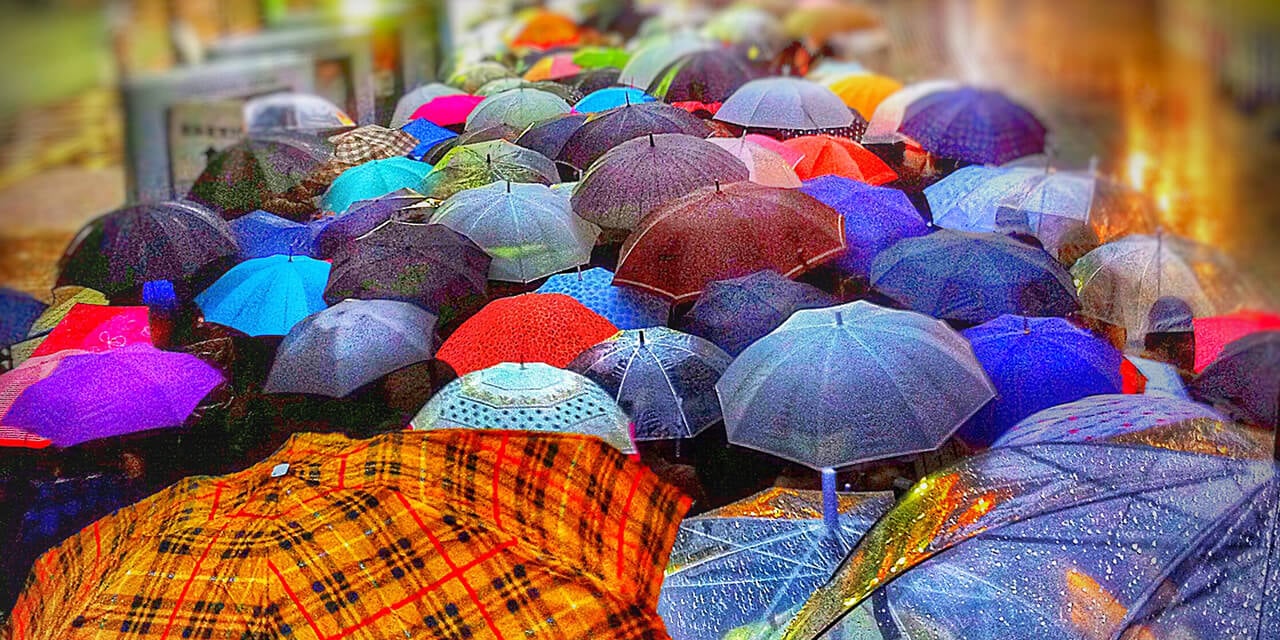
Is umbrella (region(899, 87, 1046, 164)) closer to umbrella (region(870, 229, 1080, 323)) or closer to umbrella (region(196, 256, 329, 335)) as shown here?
umbrella (region(870, 229, 1080, 323))

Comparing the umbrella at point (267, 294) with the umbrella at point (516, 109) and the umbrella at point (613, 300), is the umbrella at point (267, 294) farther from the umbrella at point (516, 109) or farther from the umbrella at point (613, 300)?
the umbrella at point (516, 109)

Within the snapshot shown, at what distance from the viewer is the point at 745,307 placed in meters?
2.27

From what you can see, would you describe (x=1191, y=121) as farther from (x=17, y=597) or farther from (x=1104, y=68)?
(x=17, y=597)

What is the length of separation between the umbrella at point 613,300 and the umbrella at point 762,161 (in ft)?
1.07

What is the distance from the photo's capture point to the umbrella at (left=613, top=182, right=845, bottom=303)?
232 centimetres

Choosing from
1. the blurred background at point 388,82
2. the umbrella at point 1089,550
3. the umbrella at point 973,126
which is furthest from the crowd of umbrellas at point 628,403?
the blurred background at point 388,82

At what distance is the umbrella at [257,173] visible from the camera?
2.54 metres

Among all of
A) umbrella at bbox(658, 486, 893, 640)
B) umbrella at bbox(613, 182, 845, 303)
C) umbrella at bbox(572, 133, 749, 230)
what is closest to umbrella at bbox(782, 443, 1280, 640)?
umbrella at bbox(658, 486, 893, 640)

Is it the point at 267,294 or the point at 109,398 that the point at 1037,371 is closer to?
the point at 267,294

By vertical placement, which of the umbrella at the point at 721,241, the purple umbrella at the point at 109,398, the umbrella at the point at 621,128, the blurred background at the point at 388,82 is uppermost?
the umbrella at the point at 621,128

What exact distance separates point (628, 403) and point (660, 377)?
0.06 m

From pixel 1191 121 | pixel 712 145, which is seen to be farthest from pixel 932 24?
pixel 712 145

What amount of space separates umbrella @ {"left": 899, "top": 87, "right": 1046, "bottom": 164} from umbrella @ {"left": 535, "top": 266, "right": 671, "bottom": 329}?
0.88 meters

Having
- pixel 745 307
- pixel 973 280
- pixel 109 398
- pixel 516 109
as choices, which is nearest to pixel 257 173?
pixel 516 109
